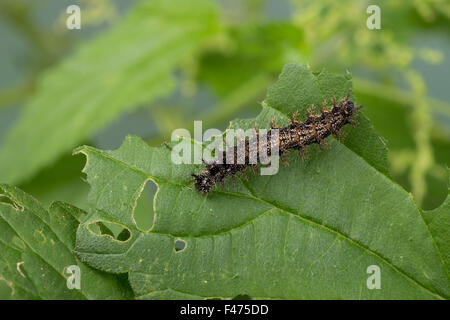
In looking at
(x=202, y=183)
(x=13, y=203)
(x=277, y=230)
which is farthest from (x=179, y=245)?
(x=13, y=203)

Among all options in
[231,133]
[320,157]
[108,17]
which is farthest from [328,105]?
[108,17]

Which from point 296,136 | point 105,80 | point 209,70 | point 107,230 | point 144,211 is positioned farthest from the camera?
point 209,70

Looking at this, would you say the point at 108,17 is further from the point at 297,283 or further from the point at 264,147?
the point at 297,283

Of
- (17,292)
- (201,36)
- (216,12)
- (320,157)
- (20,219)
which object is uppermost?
(216,12)

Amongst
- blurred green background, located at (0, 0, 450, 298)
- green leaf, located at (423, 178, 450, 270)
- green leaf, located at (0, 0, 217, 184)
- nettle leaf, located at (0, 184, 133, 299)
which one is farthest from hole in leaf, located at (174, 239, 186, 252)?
green leaf, located at (0, 0, 217, 184)

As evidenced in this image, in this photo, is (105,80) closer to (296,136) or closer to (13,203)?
(13,203)
